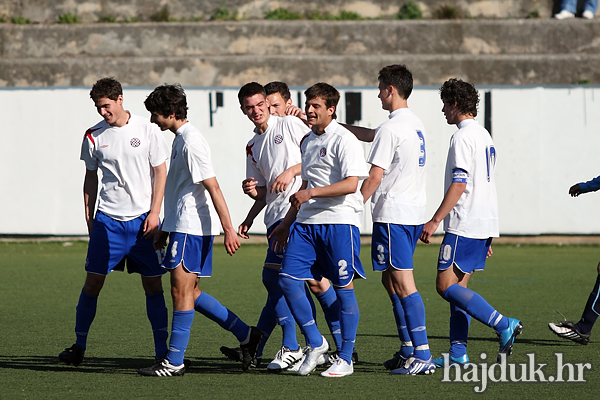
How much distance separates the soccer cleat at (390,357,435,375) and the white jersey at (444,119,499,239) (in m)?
0.94

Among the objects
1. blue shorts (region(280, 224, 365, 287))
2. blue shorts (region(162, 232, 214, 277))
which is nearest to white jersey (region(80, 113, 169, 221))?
blue shorts (region(162, 232, 214, 277))

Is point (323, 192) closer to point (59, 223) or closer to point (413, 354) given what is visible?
point (413, 354)

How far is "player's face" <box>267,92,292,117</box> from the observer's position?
20.9 ft

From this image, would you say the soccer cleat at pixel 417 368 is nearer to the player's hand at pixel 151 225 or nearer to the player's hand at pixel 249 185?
the player's hand at pixel 249 185

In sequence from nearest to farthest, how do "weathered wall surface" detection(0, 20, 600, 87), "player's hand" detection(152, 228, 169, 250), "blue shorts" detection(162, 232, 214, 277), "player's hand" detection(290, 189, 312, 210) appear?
1. "player's hand" detection(290, 189, 312, 210)
2. "blue shorts" detection(162, 232, 214, 277)
3. "player's hand" detection(152, 228, 169, 250)
4. "weathered wall surface" detection(0, 20, 600, 87)

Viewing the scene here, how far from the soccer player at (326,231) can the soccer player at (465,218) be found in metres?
0.72

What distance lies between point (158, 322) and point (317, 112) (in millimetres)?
1860

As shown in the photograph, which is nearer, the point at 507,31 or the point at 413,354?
the point at 413,354

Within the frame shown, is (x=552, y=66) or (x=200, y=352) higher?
(x=552, y=66)

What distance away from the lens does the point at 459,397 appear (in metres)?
4.62

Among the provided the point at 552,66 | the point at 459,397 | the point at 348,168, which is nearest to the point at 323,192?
the point at 348,168

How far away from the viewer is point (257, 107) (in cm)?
567

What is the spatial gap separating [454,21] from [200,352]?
12.1 meters

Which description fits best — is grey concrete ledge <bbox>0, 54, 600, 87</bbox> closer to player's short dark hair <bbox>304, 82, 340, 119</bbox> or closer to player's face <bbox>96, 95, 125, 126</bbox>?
player's face <bbox>96, 95, 125, 126</bbox>
